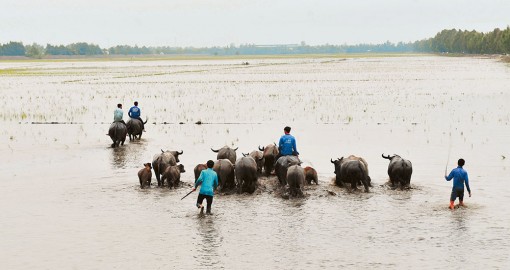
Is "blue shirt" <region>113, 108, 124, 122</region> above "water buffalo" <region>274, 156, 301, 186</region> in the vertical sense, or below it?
above

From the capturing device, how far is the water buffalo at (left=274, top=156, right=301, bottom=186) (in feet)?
65.9

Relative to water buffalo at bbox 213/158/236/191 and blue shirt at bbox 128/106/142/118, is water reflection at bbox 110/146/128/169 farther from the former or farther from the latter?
water buffalo at bbox 213/158/236/191

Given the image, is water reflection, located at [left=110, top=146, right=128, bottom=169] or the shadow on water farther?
the shadow on water

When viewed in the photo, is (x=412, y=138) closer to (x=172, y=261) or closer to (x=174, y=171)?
(x=174, y=171)

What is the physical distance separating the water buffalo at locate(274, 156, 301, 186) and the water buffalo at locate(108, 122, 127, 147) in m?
11.3

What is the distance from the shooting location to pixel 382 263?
13047 millimetres

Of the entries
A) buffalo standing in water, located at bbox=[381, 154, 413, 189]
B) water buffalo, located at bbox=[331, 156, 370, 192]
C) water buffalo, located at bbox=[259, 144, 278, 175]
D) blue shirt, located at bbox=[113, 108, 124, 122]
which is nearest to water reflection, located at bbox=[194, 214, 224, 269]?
water buffalo, located at bbox=[331, 156, 370, 192]

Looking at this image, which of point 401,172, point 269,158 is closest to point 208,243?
point 401,172

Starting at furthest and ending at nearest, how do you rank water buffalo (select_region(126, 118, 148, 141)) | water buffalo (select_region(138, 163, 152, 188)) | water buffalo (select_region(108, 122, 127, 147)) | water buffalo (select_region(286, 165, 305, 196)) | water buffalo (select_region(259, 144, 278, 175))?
water buffalo (select_region(126, 118, 148, 141)) → water buffalo (select_region(108, 122, 127, 147)) → water buffalo (select_region(259, 144, 278, 175)) → water buffalo (select_region(138, 163, 152, 188)) → water buffalo (select_region(286, 165, 305, 196))

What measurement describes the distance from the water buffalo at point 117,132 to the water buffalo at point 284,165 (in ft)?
37.0

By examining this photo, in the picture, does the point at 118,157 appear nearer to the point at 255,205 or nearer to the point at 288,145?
the point at 288,145

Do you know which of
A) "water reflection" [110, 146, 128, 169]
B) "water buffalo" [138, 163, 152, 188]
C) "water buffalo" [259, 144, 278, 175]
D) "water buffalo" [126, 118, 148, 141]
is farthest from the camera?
"water buffalo" [126, 118, 148, 141]

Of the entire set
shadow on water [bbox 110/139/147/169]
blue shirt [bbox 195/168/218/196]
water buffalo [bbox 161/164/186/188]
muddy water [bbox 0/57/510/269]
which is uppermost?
blue shirt [bbox 195/168/218/196]

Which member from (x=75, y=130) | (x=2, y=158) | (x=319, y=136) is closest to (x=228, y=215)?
(x=2, y=158)
